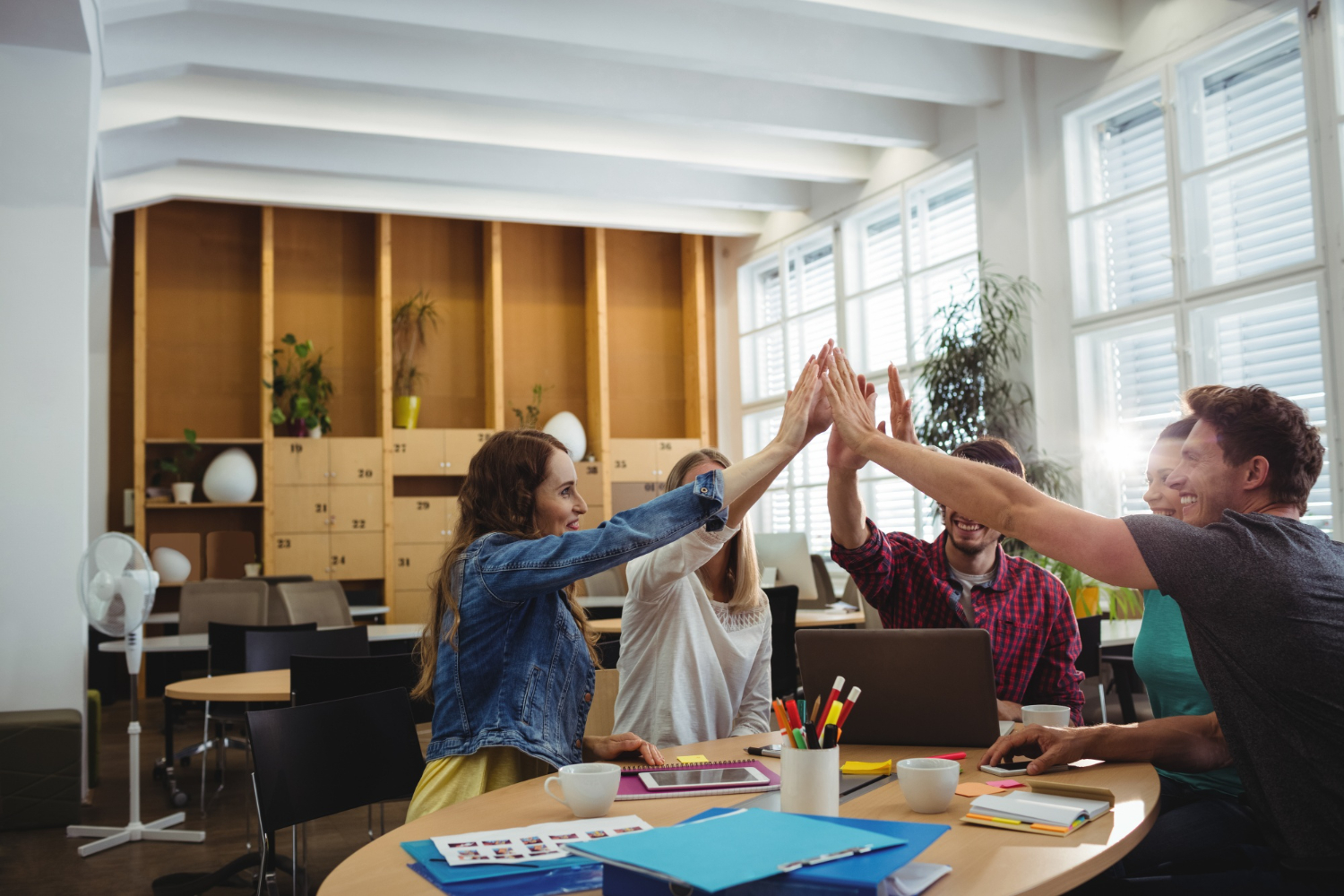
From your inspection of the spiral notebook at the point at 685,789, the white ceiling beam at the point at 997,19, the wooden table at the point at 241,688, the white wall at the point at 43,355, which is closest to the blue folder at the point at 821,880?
the spiral notebook at the point at 685,789

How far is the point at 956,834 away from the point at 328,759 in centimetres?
134

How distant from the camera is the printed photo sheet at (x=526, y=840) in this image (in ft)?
4.41

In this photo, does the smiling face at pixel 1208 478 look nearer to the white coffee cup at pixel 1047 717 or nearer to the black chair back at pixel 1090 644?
the white coffee cup at pixel 1047 717

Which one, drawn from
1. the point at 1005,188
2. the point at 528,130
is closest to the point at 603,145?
the point at 528,130

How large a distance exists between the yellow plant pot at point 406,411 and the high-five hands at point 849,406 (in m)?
8.07

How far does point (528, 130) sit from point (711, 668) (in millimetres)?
6510

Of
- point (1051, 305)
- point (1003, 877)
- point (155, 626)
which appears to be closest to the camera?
point (1003, 877)

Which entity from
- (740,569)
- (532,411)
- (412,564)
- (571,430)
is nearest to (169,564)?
(412,564)

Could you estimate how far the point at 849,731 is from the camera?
2078 mm

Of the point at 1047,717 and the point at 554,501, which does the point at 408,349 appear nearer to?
the point at 554,501

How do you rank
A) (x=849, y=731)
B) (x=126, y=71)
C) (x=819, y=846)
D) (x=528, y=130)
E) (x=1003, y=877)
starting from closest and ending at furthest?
(x=819, y=846) < (x=1003, y=877) < (x=849, y=731) < (x=126, y=71) < (x=528, y=130)

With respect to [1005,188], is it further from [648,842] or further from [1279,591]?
[648,842]

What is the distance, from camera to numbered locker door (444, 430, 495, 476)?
9898 millimetres

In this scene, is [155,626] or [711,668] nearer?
[711,668]
